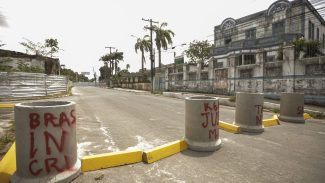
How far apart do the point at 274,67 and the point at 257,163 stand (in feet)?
49.1

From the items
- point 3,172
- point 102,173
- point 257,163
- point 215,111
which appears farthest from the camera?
point 215,111

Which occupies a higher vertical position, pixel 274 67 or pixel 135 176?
pixel 274 67

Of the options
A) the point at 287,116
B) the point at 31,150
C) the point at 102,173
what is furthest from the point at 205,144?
the point at 287,116

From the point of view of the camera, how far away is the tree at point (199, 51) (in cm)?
4312

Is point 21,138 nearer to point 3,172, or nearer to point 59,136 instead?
point 59,136

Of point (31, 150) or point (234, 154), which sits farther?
point (234, 154)

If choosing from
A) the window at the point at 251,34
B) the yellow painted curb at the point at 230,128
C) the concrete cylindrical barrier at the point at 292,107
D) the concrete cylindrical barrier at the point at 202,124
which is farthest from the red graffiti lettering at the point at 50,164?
the window at the point at 251,34

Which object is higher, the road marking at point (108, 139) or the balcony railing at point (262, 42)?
the balcony railing at point (262, 42)

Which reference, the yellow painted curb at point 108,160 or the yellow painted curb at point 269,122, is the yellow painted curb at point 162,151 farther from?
the yellow painted curb at point 269,122

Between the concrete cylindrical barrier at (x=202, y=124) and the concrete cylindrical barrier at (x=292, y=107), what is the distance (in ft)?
15.9

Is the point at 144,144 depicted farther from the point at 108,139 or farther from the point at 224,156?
the point at 224,156

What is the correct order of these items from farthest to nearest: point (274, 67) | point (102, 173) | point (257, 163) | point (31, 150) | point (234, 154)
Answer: point (274, 67), point (234, 154), point (257, 163), point (102, 173), point (31, 150)

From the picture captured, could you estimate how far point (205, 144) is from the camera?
445cm

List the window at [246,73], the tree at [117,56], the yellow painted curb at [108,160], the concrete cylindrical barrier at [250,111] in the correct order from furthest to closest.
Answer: the tree at [117,56]
the window at [246,73]
the concrete cylindrical barrier at [250,111]
the yellow painted curb at [108,160]
